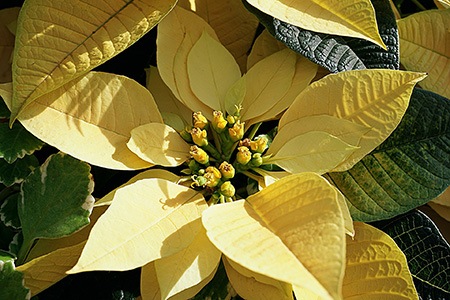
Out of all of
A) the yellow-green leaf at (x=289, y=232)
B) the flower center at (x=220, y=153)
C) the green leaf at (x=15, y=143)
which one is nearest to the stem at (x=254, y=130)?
the flower center at (x=220, y=153)

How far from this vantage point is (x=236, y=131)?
1.96ft

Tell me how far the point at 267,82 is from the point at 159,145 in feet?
0.43

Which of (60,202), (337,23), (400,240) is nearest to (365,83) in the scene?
(337,23)

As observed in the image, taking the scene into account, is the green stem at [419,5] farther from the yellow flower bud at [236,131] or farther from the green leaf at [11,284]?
the green leaf at [11,284]

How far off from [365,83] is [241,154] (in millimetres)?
132

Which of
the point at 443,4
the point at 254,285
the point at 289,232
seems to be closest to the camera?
the point at 289,232

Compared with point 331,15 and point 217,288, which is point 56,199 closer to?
point 217,288

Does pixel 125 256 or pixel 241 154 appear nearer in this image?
pixel 125 256

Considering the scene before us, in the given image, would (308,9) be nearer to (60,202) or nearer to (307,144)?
(307,144)

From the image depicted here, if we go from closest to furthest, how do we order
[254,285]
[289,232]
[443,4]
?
[289,232] < [254,285] < [443,4]

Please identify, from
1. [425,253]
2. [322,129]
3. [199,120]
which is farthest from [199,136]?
[425,253]

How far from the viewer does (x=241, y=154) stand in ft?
1.92

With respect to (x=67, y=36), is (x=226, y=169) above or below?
below

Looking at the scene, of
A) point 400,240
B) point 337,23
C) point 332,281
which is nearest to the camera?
point 332,281
